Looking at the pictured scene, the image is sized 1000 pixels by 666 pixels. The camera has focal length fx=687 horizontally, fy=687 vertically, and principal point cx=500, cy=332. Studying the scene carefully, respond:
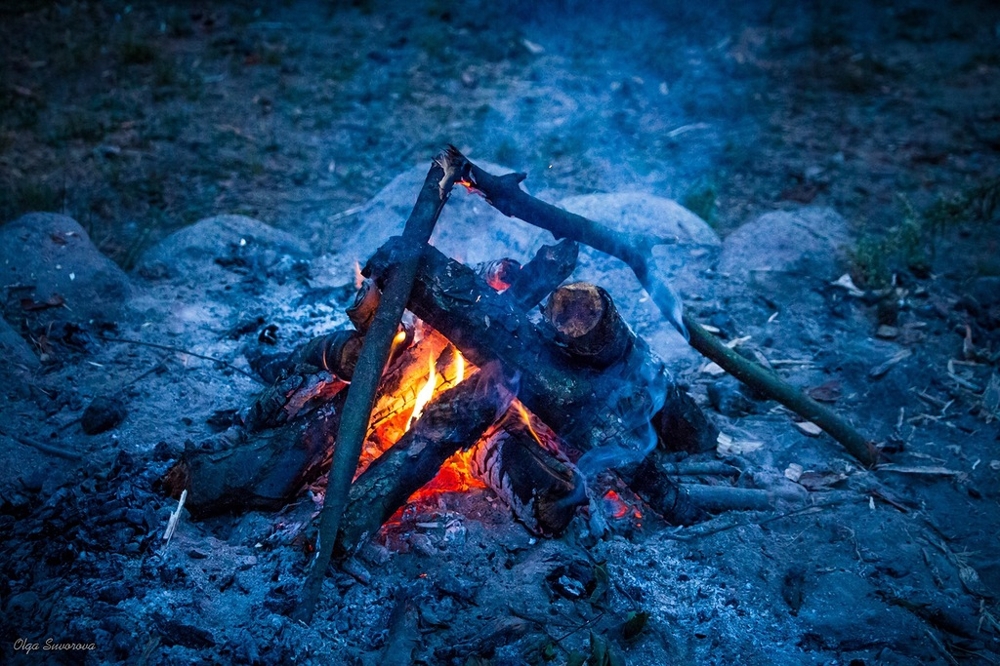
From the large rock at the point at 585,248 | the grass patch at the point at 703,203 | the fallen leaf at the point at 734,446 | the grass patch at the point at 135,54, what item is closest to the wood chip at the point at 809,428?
the fallen leaf at the point at 734,446

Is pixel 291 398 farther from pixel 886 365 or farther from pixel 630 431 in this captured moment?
pixel 886 365

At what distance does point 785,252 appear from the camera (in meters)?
5.23

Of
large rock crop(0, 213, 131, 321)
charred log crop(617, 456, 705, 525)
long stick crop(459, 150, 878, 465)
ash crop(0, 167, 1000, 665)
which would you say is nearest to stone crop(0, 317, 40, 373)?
ash crop(0, 167, 1000, 665)

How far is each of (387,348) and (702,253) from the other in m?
3.34

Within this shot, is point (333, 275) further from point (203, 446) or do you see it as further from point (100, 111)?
point (100, 111)

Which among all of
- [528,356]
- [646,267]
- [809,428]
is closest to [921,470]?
[809,428]

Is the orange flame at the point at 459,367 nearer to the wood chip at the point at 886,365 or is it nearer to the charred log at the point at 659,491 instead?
the charred log at the point at 659,491

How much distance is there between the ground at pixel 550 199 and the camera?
2.58 metres

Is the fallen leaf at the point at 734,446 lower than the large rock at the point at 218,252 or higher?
lower

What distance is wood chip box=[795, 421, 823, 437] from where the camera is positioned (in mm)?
3740

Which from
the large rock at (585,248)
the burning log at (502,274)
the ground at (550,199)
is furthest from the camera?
the large rock at (585,248)

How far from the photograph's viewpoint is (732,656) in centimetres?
251

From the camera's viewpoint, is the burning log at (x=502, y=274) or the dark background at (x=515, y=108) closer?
the burning log at (x=502, y=274)

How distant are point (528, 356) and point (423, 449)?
1.97ft
